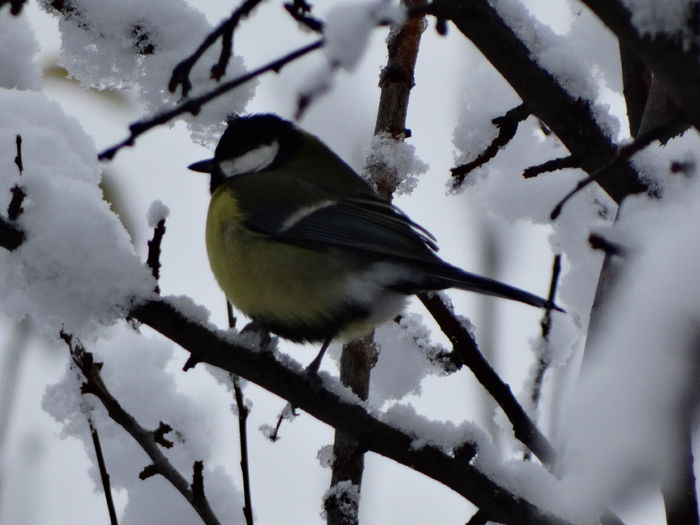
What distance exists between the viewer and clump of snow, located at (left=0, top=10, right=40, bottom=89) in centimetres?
262

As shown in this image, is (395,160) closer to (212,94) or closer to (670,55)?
(212,94)

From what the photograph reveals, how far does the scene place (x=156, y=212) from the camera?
198 cm

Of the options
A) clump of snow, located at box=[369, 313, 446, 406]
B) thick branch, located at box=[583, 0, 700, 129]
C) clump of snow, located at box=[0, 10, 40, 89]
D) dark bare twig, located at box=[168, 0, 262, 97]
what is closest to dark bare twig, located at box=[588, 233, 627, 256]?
thick branch, located at box=[583, 0, 700, 129]

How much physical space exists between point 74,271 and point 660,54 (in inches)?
49.1

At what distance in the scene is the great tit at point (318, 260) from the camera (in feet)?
8.58

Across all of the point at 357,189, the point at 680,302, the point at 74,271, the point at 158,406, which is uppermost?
the point at 357,189

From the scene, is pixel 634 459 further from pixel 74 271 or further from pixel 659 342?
pixel 74 271

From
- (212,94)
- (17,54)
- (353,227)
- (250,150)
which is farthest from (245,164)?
(212,94)

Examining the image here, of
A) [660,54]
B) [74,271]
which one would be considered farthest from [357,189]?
[660,54]

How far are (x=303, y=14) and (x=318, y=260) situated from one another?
101 centimetres

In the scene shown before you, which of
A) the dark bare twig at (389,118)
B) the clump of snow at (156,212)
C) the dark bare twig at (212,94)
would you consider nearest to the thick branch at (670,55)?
the dark bare twig at (212,94)

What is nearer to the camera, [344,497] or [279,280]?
[344,497]

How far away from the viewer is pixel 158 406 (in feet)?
8.51

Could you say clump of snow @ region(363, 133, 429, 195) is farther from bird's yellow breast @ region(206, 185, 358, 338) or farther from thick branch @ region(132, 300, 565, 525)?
thick branch @ region(132, 300, 565, 525)
